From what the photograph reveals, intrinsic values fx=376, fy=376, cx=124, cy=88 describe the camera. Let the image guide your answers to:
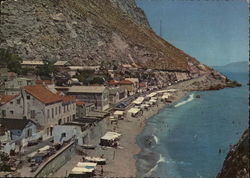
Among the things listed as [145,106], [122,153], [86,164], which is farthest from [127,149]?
[145,106]

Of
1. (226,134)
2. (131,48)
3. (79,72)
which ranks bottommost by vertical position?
(226,134)

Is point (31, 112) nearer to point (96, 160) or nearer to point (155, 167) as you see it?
point (96, 160)

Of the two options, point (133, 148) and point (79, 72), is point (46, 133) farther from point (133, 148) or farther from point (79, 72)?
point (79, 72)

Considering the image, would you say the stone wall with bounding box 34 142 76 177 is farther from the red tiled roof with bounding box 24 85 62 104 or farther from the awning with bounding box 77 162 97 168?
the red tiled roof with bounding box 24 85 62 104

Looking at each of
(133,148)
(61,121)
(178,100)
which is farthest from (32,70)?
(133,148)

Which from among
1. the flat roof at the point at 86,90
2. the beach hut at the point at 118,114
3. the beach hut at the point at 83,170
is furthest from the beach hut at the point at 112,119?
the beach hut at the point at 83,170
